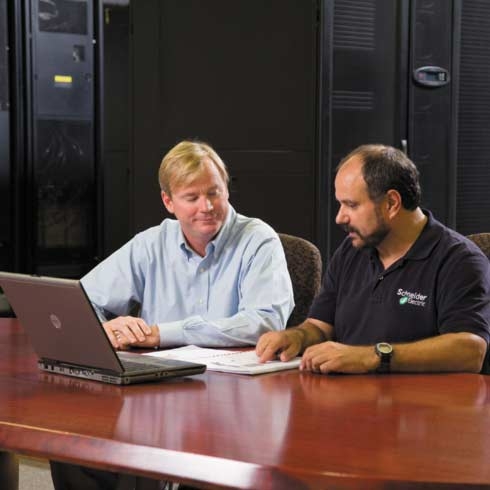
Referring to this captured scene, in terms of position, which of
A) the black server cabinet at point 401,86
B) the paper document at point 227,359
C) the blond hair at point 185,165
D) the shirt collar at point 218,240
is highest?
the black server cabinet at point 401,86

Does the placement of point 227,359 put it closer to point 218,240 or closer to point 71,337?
point 71,337

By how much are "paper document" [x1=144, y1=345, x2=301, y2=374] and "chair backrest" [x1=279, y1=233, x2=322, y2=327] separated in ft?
1.90

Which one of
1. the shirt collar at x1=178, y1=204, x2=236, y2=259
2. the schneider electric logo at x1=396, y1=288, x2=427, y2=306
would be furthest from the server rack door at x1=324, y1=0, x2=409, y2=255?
the schneider electric logo at x1=396, y1=288, x2=427, y2=306

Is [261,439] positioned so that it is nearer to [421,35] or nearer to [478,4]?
[421,35]

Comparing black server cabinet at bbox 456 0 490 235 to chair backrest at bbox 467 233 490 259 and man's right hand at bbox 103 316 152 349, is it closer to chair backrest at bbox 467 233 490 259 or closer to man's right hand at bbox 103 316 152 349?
chair backrest at bbox 467 233 490 259

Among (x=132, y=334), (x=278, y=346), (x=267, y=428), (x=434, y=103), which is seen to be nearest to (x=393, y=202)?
(x=278, y=346)

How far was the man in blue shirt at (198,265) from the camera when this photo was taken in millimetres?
2836

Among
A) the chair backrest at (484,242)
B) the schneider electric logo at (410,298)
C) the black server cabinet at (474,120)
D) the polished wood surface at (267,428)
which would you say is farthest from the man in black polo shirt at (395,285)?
the black server cabinet at (474,120)

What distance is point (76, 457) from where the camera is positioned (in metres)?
1.71

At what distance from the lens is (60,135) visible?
6055 millimetres

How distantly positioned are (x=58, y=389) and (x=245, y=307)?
0.79 metres

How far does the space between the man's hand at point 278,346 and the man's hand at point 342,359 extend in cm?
15

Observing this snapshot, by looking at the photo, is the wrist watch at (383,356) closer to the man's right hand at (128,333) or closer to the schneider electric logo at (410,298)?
the schneider electric logo at (410,298)

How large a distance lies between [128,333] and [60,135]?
3629 mm
